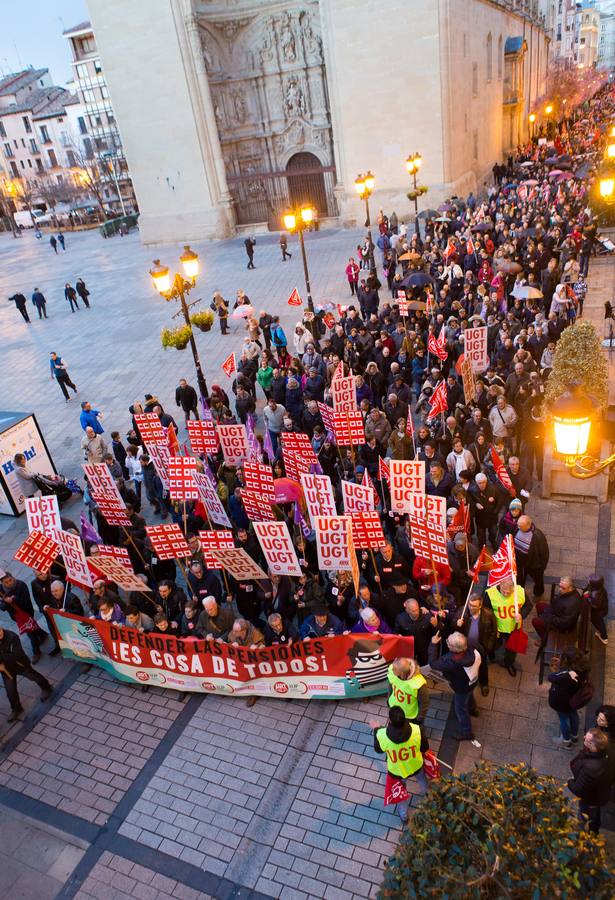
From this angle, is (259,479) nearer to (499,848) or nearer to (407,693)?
(407,693)

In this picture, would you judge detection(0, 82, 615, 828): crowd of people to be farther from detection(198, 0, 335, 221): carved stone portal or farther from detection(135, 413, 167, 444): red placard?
detection(198, 0, 335, 221): carved stone portal

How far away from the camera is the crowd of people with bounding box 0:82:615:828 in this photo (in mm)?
6980

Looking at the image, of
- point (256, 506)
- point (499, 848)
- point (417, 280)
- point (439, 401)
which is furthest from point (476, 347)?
point (499, 848)

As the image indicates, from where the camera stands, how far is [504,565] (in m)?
7.09

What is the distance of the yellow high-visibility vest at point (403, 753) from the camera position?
5723 mm

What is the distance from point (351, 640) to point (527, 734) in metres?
2.10

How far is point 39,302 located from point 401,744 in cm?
2725

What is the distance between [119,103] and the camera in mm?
36750

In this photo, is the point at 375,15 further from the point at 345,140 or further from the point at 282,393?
→ the point at 282,393

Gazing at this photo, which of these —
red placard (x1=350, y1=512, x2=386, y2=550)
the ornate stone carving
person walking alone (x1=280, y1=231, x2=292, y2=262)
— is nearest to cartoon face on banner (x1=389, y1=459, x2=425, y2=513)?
red placard (x1=350, y1=512, x2=386, y2=550)

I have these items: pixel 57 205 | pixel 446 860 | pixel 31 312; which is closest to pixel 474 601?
pixel 446 860

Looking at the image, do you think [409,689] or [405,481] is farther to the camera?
[405,481]

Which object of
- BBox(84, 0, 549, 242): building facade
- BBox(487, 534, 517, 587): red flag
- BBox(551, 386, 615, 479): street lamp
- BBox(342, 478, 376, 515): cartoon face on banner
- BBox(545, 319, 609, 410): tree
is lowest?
BBox(487, 534, 517, 587): red flag

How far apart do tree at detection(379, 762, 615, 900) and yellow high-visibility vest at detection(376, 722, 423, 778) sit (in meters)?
1.86
